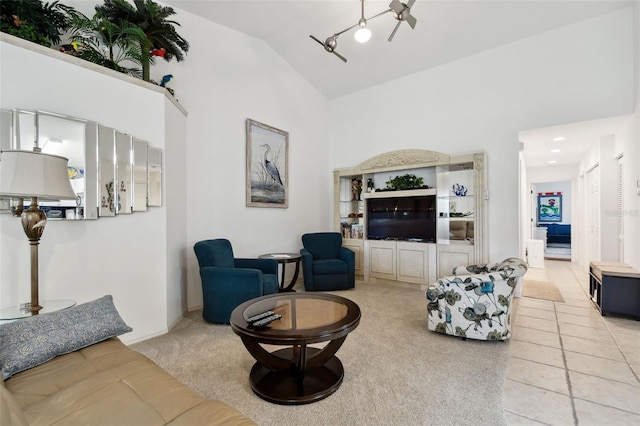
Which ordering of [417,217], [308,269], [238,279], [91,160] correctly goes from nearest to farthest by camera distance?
[91,160] < [238,279] < [308,269] < [417,217]

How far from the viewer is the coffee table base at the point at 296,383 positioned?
73.7 inches

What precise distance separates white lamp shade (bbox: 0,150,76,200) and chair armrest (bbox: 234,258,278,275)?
2.19 m

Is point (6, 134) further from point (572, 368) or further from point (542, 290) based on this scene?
point (542, 290)

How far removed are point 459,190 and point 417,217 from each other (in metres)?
0.80

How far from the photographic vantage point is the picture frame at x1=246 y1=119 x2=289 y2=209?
450 cm

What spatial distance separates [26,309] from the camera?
1.92 m

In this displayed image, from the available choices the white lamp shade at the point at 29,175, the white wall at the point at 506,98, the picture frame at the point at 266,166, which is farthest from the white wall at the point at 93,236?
the white wall at the point at 506,98

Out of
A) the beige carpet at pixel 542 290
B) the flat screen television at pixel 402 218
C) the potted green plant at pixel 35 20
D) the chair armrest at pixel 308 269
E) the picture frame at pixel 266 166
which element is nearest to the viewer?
the potted green plant at pixel 35 20

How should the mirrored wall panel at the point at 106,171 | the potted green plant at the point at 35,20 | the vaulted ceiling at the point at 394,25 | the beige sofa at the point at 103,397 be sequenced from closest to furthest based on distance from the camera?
the beige sofa at the point at 103,397 → the potted green plant at the point at 35,20 → the mirrored wall panel at the point at 106,171 → the vaulted ceiling at the point at 394,25

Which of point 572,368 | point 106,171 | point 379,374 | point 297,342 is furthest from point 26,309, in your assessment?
point 572,368

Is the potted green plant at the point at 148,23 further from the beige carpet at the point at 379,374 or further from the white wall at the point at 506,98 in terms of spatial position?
the white wall at the point at 506,98

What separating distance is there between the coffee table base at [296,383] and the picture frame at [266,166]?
9.13ft

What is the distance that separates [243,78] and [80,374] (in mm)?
4175

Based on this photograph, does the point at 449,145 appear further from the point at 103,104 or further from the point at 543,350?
the point at 103,104
